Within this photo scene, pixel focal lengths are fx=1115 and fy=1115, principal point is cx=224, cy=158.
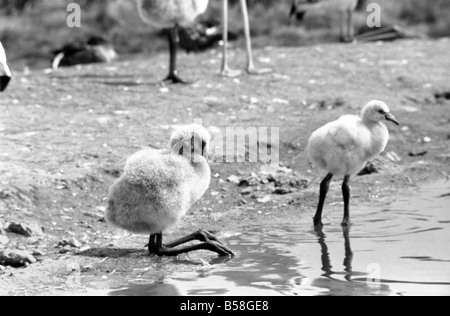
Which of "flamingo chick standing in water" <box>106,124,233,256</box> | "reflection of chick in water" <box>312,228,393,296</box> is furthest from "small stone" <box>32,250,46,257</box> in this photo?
"reflection of chick in water" <box>312,228,393,296</box>

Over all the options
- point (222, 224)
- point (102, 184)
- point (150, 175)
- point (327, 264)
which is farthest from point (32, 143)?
point (327, 264)

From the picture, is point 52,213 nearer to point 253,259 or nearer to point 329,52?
point 253,259

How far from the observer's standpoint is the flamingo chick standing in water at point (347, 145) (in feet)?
24.7

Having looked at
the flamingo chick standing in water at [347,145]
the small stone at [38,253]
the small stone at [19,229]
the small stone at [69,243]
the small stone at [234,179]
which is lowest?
the small stone at [38,253]

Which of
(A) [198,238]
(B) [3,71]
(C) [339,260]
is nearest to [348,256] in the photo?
(C) [339,260]

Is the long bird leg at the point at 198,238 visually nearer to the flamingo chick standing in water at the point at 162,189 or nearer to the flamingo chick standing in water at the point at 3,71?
the flamingo chick standing in water at the point at 162,189

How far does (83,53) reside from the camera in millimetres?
13672

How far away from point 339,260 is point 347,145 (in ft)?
3.74

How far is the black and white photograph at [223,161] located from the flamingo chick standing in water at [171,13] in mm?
22

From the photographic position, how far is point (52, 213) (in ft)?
25.3

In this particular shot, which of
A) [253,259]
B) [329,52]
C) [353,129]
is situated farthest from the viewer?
[329,52]

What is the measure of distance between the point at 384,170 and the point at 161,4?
3356 millimetres

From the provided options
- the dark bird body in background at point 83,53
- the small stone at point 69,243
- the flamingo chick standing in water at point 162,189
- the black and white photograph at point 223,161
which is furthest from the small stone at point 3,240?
the dark bird body in background at point 83,53

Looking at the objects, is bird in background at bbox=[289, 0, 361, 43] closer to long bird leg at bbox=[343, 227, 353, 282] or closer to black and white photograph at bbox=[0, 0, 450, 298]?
black and white photograph at bbox=[0, 0, 450, 298]
